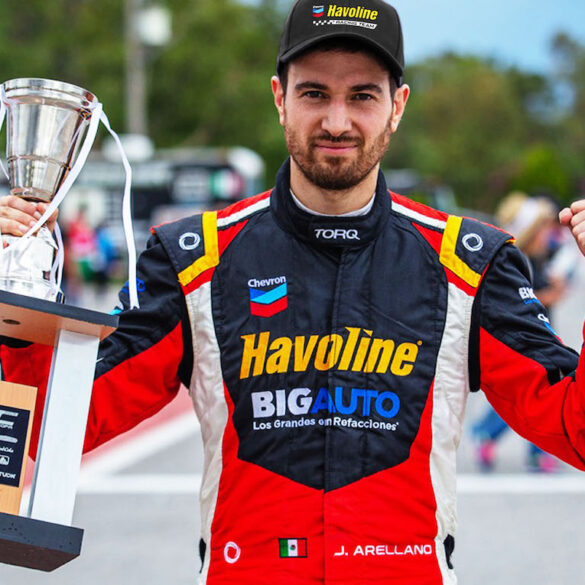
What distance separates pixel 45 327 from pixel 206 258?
1.62 ft

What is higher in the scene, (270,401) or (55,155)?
(55,155)

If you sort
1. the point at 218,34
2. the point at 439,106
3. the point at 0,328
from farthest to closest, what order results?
the point at 439,106 → the point at 218,34 → the point at 0,328

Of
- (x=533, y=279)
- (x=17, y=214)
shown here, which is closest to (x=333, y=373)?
(x=17, y=214)

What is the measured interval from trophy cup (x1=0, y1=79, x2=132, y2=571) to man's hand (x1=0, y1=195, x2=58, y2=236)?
0.02 m

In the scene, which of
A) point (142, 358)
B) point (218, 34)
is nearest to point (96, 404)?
point (142, 358)

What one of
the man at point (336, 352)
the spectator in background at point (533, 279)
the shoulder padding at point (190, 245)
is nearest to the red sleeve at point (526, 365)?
the man at point (336, 352)

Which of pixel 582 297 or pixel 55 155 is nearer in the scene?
pixel 55 155

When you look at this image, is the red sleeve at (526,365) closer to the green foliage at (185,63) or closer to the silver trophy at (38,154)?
the silver trophy at (38,154)

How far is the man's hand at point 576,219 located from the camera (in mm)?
2686

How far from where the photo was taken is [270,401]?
2826mm

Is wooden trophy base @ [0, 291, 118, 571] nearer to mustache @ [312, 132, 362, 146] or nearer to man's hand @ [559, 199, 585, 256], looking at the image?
mustache @ [312, 132, 362, 146]

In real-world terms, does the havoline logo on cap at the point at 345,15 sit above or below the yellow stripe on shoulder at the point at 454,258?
above

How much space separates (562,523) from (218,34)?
153 ft

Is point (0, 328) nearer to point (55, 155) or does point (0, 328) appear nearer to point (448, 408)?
point (55, 155)
